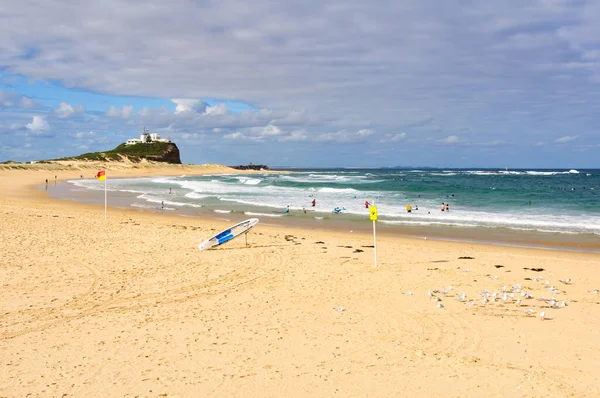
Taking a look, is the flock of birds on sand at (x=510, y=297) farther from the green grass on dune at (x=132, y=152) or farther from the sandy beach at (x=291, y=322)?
the green grass on dune at (x=132, y=152)

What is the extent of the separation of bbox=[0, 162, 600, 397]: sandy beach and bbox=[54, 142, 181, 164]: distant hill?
10752cm

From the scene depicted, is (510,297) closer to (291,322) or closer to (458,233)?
(291,322)

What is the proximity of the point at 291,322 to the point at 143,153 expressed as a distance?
12625 cm

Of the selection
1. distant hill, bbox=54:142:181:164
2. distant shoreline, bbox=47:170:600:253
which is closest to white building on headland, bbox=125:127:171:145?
distant hill, bbox=54:142:181:164

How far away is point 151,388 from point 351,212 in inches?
956

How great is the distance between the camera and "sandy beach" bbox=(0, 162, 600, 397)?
229 inches

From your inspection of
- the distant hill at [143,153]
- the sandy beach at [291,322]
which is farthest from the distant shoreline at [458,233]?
the distant hill at [143,153]

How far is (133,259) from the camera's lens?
1294cm

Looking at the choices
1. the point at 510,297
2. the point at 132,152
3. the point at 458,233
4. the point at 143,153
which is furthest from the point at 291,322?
the point at 132,152

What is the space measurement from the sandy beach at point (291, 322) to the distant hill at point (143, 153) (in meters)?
108

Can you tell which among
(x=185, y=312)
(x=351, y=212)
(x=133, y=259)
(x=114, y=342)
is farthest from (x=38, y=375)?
(x=351, y=212)

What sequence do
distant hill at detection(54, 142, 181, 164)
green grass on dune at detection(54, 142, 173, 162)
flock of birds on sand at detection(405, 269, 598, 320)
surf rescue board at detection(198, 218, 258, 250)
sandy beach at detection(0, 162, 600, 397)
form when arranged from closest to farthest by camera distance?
sandy beach at detection(0, 162, 600, 397) < flock of birds on sand at detection(405, 269, 598, 320) < surf rescue board at detection(198, 218, 258, 250) < green grass on dune at detection(54, 142, 173, 162) < distant hill at detection(54, 142, 181, 164)

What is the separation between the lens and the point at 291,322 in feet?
26.3

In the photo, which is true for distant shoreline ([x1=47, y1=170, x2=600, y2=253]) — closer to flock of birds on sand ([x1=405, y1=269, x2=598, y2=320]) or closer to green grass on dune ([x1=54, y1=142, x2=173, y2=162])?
flock of birds on sand ([x1=405, y1=269, x2=598, y2=320])
